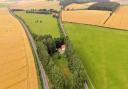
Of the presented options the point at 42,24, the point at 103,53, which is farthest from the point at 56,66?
the point at 42,24

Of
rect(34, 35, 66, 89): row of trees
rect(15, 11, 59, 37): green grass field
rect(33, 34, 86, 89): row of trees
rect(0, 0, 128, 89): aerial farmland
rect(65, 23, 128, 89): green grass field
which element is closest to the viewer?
rect(34, 35, 66, 89): row of trees

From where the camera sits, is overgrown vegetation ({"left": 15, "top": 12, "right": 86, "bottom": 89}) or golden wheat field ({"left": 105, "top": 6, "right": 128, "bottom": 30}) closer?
overgrown vegetation ({"left": 15, "top": 12, "right": 86, "bottom": 89})

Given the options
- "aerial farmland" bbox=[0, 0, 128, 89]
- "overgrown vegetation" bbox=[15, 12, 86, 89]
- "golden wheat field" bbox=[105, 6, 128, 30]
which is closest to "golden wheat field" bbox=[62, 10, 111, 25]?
"aerial farmland" bbox=[0, 0, 128, 89]

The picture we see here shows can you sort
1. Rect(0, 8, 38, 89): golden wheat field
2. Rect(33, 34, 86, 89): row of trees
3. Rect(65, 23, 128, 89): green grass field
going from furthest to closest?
1. Rect(65, 23, 128, 89): green grass field
2. Rect(0, 8, 38, 89): golden wheat field
3. Rect(33, 34, 86, 89): row of trees

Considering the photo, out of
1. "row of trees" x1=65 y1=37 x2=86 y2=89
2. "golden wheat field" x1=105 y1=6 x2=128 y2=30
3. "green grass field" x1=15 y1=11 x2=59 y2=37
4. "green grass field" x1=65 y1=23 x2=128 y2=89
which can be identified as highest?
"row of trees" x1=65 y1=37 x2=86 y2=89

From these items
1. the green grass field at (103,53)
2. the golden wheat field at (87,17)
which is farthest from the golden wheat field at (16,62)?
the golden wheat field at (87,17)

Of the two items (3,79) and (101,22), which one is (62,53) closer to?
(3,79)

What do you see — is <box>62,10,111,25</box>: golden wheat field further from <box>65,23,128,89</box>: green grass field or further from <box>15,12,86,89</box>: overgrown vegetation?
<box>15,12,86,89</box>: overgrown vegetation

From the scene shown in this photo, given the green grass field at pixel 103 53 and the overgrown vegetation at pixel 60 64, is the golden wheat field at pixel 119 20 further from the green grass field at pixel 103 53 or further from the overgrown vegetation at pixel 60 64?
the overgrown vegetation at pixel 60 64
